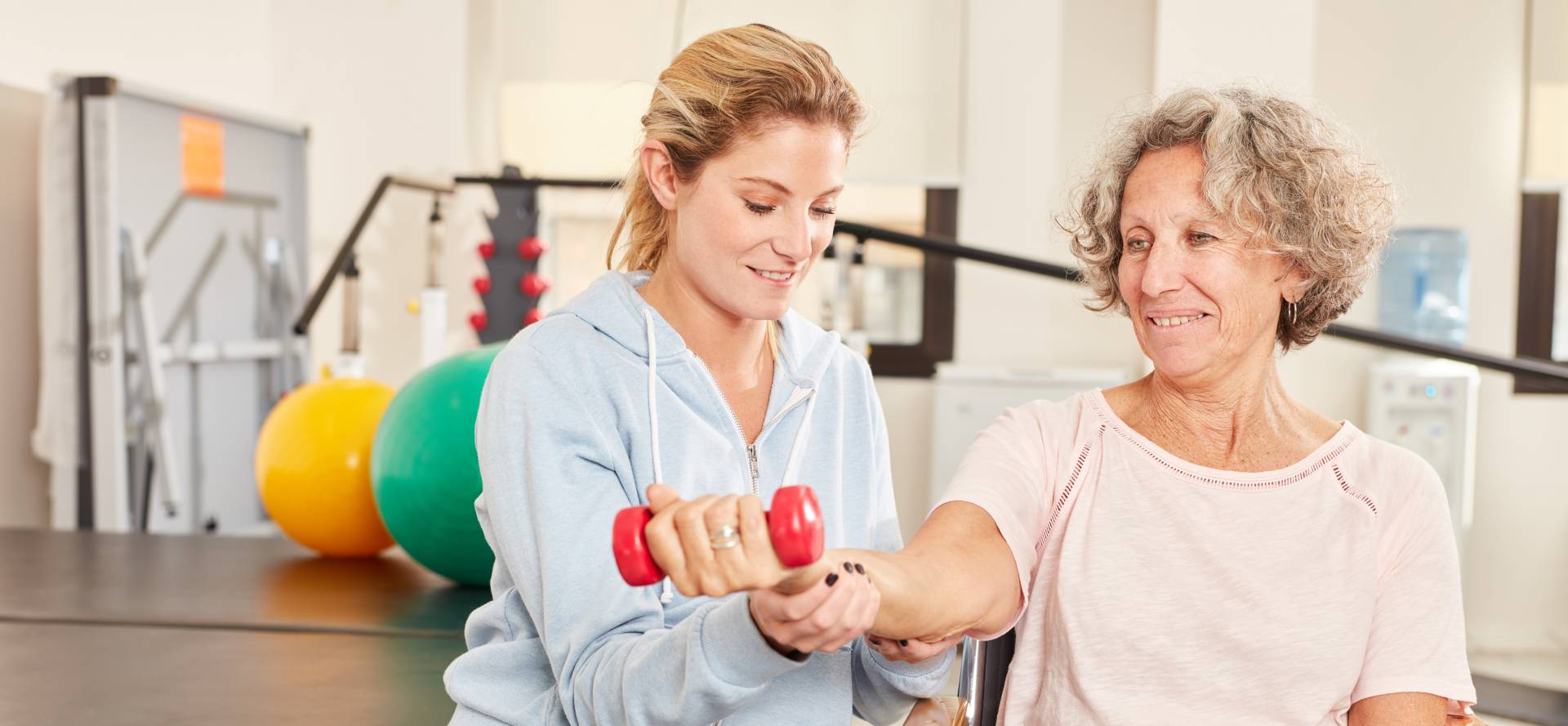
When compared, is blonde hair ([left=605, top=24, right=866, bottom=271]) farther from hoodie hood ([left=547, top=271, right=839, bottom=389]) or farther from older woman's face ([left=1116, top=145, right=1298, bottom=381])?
older woman's face ([left=1116, top=145, right=1298, bottom=381])

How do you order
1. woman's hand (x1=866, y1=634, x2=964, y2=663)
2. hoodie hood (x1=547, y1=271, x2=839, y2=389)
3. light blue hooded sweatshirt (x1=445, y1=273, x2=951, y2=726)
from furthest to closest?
1. hoodie hood (x1=547, y1=271, x2=839, y2=389)
2. woman's hand (x1=866, y1=634, x2=964, y2=663)
3. light blue hooded sweatshirt (x1=445, y1=273, x2=951, y2=726)

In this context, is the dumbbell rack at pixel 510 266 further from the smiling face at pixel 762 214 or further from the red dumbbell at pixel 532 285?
the smiling face at pixel 762 214

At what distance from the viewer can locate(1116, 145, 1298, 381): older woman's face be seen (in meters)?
1.21

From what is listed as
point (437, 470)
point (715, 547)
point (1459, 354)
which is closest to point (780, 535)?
point (715, 547)

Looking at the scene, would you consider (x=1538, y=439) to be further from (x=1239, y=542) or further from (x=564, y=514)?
(x=564, y=514)

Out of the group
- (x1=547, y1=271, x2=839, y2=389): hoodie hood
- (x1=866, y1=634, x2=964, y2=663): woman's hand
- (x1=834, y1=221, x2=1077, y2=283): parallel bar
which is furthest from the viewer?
(x1=834, y1=221, x2=1077, y2=283): parallel bar

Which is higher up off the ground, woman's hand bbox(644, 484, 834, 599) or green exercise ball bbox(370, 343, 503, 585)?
woman's hand bbox(644, 484, 834, 599)

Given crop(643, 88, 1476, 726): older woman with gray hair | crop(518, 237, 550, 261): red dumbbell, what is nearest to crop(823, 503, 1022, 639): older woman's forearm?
crop(643, 88, 1476, 726): older woman with gray hair

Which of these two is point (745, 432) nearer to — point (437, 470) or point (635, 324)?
point (635, 324)

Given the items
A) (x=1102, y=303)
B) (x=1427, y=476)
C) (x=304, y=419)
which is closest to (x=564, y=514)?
(x=1102, y=303)

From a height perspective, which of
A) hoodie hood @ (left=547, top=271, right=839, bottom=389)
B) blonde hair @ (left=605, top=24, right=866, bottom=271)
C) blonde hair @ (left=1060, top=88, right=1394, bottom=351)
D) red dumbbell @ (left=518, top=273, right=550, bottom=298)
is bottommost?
hoodie hood @ (left=547, top=271, right=839, bottom=389)

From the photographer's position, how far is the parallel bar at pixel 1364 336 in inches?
136

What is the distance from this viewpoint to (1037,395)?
473 centimetres

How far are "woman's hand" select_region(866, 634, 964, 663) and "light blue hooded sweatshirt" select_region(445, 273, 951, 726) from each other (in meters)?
0.09
